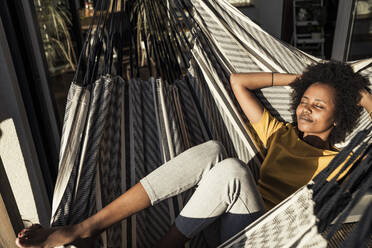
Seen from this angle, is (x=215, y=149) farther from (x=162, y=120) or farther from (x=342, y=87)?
(x=342, y=87)

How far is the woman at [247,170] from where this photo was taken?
3.37 feet

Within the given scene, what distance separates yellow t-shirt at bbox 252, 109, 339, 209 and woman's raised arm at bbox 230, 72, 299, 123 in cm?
20

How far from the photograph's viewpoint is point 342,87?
1.30 meters

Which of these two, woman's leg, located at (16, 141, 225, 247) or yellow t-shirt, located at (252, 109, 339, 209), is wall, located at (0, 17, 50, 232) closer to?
woman's leg, located at (16, 141, 225, 247)

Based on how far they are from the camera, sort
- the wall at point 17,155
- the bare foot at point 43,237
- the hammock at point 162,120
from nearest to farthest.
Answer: the bare foot at point 43,237, the hammock at point 162,120, the wall at point 17,155

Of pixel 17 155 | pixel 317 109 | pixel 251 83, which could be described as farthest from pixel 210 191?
pixel 17 155

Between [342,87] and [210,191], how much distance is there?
2.15 ft

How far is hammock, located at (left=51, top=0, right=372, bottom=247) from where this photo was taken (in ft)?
3.59

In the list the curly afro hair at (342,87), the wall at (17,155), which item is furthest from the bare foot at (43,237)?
the curly afro hair at (342,87)

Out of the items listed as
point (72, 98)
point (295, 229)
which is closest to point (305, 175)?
point (295, 229)

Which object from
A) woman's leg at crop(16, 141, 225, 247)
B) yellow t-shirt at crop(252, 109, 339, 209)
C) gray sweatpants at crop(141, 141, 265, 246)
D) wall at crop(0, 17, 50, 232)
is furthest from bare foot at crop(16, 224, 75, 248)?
yellow t-shirt at crop(252, 109, 339, 209)

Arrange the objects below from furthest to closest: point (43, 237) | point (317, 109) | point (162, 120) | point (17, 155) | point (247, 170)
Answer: point (17, 155) → point (162, 120) → point (317, 109) → point (247, 170) → point (43, 237)

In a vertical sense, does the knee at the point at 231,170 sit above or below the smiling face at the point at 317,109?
below

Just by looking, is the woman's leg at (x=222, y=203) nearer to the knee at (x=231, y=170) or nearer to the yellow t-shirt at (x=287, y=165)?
the knee at (x=231, y=170)
